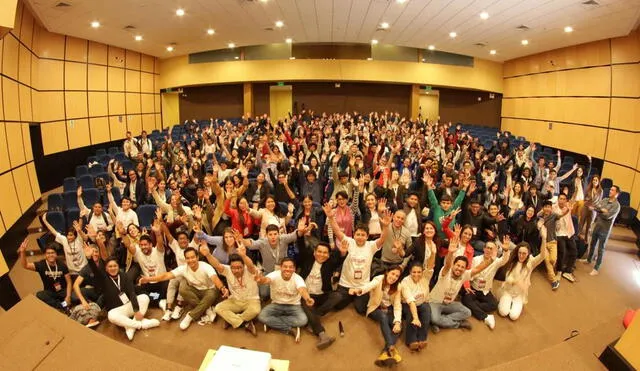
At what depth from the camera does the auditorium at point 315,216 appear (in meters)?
3.72

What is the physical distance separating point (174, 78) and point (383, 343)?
15994 millimetres

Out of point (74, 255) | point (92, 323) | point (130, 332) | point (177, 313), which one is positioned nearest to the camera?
point (130, 332)

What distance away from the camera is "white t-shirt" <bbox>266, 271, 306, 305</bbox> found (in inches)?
156

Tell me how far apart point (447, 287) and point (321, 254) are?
4.75ft

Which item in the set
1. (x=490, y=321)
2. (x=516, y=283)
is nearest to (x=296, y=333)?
(x=490, y=321)

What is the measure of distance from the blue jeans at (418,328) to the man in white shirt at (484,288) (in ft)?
2.41

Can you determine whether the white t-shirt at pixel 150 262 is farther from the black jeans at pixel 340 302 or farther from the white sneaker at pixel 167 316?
the black jeans at pixel 340 302

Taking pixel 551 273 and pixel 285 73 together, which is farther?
pixel 285 73

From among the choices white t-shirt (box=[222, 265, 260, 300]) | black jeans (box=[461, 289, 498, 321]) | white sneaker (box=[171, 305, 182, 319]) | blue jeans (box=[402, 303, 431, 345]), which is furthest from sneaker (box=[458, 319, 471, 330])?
white sneaker (box=[171, 305, 182, 319])

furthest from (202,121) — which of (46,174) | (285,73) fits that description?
(46,174)

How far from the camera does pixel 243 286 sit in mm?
4098

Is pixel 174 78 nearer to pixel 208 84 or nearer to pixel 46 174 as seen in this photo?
pixel 208 84

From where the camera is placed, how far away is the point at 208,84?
16.8 m

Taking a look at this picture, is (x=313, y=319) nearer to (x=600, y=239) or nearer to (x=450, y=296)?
(x=450, y=296)
